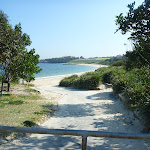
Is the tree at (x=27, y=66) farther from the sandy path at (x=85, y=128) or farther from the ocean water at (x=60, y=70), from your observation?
the ocean water at (x=60, y=70)

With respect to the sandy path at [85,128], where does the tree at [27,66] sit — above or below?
above

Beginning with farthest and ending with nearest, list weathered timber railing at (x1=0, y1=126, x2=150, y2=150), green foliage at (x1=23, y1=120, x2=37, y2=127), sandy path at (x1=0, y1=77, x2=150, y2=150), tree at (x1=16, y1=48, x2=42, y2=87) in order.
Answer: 1. tree at (x1=16, y1=48, x2=42, y2=87)
2. green foliage at (x1=23, y1=120, x2=37, y2=127)
3. sandy path at (x1=0, y1=77, x2=150, y2=150)
4. weathered timber railing at (x1=0, y1=126, x2=150, y2=150)

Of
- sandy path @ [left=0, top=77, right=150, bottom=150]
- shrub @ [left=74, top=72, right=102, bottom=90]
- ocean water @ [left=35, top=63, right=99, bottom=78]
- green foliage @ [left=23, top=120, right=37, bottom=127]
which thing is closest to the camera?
sandy path @ [left=0, top=77, right=150, bottom=150]

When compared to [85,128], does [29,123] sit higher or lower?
→ higher

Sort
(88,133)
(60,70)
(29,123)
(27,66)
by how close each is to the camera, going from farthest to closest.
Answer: (60,70) < (27,66) < (29,123) < (88,133)

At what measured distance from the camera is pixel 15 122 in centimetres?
587

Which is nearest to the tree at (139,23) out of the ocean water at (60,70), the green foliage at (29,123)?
the green foliage at (29,123)

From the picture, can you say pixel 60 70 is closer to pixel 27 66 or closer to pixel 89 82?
pixel 89 82

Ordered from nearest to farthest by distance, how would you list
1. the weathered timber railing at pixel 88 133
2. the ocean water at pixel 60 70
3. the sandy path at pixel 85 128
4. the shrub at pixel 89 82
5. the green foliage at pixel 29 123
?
the weathered timber railing at pixel 88 133 → the sandy path at pixel 85 128 → the green foliage at pixel 29 123 → the shrub at pixel 89 82 → the ocean water at pixel 60 70

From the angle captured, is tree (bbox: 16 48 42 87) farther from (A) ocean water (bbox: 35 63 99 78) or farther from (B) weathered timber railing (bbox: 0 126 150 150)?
(A) ocean water (bbox: 35 63 99 78)

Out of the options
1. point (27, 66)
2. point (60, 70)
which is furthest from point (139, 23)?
point (60, 70)

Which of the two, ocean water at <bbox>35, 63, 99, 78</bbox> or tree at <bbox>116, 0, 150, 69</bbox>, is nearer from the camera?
tree at <bbox>116, 0, 150, 69</bbox>

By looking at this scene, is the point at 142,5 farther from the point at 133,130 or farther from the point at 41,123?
the point at 41,123

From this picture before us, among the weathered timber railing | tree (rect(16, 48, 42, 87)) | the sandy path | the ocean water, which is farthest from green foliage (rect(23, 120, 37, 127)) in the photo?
the ocean water
